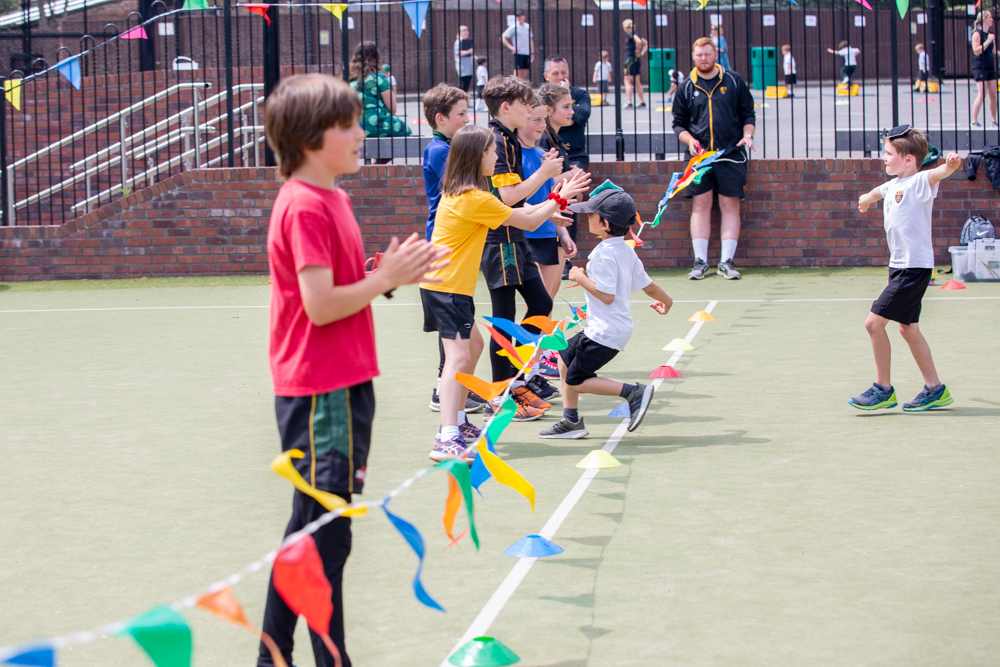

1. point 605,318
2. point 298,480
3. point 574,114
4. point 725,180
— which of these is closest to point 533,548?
point 298,480

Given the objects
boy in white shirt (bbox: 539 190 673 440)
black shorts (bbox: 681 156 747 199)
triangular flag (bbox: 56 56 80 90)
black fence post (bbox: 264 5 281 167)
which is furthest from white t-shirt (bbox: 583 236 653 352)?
triangular flag (bbox: 56 56 80 90)

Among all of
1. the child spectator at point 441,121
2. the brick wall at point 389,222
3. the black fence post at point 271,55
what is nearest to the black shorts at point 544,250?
the child spectator at point 441,121

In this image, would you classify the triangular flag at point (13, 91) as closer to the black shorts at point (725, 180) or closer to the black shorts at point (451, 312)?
the black shorts at point (725, 180)

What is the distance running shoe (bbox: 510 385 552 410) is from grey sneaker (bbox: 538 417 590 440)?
16.9 inches

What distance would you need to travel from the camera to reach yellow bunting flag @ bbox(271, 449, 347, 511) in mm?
2588

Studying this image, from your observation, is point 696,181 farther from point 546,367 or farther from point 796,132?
point 796,132

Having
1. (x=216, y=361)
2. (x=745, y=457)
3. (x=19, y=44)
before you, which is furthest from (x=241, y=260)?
(x=19, y=44)

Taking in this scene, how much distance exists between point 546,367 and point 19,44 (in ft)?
63.2

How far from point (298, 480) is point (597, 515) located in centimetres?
197

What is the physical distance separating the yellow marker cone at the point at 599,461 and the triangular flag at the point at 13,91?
10008 mm

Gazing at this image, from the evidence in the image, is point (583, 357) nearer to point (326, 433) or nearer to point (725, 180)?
point (326, 433)

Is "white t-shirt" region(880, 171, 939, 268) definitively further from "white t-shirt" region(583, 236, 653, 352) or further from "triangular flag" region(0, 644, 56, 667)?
"triangular flag" region(0, 644, 56, 667)

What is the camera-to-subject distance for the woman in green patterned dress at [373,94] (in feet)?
41.2

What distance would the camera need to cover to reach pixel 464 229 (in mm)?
5262
